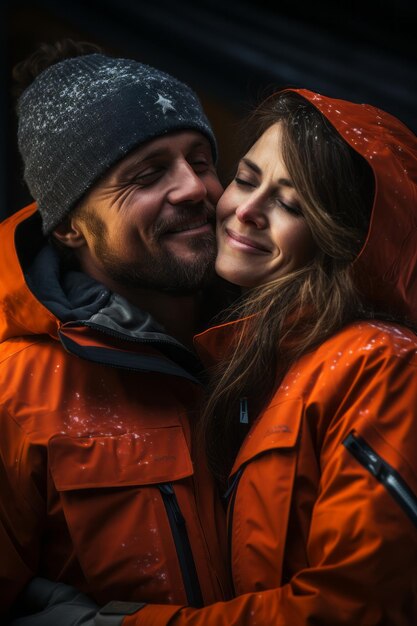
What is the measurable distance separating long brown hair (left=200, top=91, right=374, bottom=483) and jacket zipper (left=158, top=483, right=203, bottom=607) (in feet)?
0.42

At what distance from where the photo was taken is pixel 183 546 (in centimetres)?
152

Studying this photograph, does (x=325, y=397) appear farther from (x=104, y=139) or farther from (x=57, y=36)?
(x=57, y=36)

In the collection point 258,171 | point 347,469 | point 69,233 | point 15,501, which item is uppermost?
point 258,171

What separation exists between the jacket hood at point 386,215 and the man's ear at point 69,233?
25.8 inches

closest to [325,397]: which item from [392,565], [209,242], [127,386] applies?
[392,565]

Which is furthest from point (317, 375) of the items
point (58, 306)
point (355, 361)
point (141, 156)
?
point (141, 156)

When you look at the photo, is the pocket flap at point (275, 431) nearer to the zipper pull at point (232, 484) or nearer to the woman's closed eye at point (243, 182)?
the zipper pull at point (232, 484)

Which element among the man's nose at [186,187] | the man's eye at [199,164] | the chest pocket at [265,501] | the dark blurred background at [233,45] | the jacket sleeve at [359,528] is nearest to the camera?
the jacket sleeve at [359,528]

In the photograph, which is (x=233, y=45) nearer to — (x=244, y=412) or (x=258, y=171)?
(x=258, y=171)

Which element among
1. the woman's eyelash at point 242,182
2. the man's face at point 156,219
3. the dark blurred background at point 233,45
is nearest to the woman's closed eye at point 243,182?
the woman's eyelash at point 242,182

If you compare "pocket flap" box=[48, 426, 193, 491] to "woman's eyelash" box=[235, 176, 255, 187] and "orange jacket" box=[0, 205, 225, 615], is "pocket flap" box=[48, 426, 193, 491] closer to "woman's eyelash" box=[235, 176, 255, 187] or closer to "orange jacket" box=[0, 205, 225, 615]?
"orange jacket" box=[0, 205, 225, 615]

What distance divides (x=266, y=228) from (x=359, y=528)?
0.63 m

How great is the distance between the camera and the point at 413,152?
1589 millimetres

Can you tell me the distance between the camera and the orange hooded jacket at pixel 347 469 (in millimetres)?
1295
